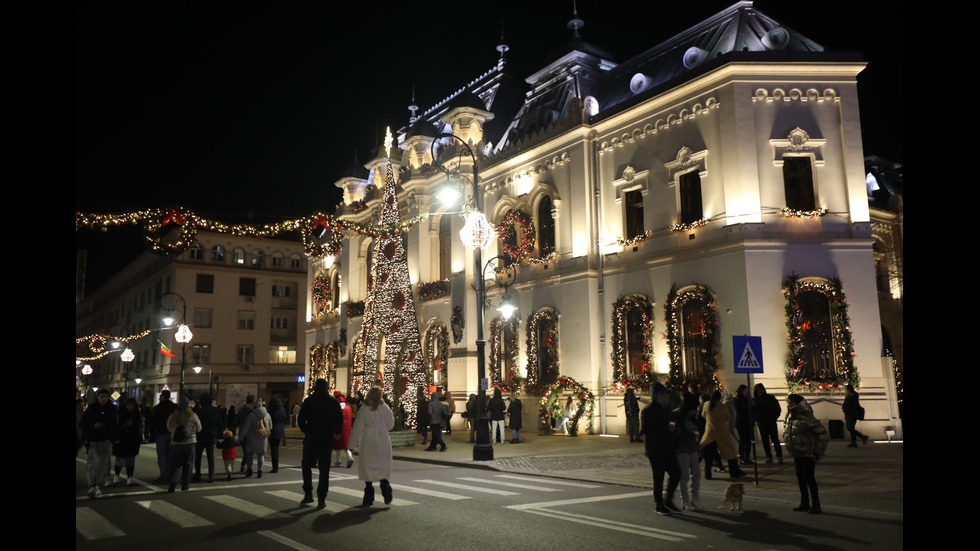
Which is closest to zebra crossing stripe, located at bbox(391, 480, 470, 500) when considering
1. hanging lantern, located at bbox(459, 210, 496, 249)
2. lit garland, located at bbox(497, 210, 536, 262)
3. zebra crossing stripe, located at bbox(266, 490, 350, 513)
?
zebra crossing stripe, located at bbox(266, 490, 350, 513)

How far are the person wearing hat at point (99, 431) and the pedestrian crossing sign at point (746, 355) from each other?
38.8 ft

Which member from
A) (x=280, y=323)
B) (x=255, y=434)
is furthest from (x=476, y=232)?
(x=280, y=323)

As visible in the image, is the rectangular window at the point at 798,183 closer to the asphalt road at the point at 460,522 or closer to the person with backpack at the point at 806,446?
the asphalt road at the point at 460,522

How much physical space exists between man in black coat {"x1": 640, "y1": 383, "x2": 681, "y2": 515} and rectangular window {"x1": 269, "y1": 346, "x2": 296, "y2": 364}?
54.2 m

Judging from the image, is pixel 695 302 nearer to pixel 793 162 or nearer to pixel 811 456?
pixel 793 162

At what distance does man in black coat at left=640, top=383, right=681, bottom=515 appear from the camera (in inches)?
388

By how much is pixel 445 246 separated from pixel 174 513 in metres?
24.2

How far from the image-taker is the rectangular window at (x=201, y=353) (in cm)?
5622

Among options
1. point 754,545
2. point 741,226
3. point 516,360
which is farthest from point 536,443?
point 754,545

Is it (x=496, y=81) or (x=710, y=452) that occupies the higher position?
(x=496, y=81)

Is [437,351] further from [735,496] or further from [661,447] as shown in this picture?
[735,496]

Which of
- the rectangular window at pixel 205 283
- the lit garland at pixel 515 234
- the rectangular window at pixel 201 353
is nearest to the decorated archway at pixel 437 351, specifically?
the lit garland at pixel 515 234

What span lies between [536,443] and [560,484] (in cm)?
968

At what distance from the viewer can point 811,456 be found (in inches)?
373
